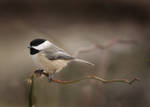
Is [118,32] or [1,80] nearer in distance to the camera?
[1,80]

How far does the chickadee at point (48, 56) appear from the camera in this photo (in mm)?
1430

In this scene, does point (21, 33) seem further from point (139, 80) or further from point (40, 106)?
point (139, 80)

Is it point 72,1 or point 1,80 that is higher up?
point 72,1

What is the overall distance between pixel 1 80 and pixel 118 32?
23.4 inches

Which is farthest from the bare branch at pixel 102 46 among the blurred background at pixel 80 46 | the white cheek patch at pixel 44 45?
the white cheek patch at pixel 44 45

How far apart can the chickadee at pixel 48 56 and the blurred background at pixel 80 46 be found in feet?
0.13

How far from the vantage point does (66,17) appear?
1.57 metres

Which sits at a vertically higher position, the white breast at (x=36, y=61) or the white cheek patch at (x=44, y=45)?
the white cheek patch at (x=44, y=45)

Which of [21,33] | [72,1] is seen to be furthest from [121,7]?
[21,33]

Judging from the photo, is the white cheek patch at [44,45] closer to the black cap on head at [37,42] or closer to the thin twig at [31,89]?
the black cap on head at [37,42]

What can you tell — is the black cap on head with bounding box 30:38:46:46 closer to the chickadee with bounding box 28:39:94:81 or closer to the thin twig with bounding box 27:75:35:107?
the chickadee with bounding box 28:39:94:81

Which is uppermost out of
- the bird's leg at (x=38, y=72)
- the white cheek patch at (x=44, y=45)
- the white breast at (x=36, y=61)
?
the white cheek patch at (x=44, y=45)

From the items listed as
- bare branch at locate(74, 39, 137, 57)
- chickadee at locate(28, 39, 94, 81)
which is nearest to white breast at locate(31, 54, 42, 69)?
chickadee at locate(28, 39, 94, 81)

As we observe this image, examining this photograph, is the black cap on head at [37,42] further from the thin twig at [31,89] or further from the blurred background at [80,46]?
the thin twig at [31,89]
